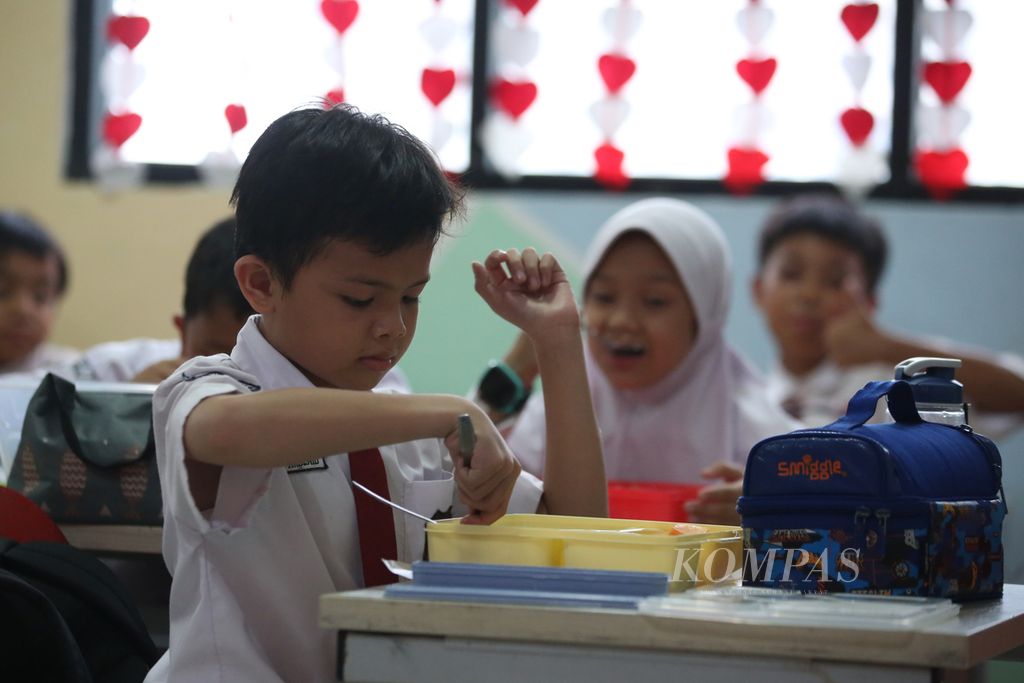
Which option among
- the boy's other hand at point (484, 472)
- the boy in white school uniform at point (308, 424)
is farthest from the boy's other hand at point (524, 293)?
the boy's other hand at point (484, 472)

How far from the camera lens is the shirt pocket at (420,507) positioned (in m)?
1.41

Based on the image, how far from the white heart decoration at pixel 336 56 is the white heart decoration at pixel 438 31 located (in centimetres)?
29

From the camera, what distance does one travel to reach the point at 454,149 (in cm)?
445

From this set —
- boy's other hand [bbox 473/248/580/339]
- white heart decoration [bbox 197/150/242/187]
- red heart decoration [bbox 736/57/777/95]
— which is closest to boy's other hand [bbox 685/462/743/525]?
boy's other hand [bbox 473/248/580/339]

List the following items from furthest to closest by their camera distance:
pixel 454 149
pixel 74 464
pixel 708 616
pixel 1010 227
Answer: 1. pixel 454 149
2. pixel 1010 227
3. pixel 74 464
4. pixel 708 616

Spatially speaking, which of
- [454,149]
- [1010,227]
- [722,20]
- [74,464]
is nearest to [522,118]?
[454,149]

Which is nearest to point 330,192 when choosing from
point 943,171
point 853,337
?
point 853,337

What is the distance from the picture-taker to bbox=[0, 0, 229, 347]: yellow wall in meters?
4.57

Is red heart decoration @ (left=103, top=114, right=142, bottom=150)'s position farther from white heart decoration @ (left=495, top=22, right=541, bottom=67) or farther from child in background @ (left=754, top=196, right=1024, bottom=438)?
child in background @ (left=754, top=196, right=1024, bottom=438)

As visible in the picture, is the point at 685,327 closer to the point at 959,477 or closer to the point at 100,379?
the point at 100,379

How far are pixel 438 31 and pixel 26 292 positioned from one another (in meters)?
1.58

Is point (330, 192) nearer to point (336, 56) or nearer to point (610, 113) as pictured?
point (610, 113)

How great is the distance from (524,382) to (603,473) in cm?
124

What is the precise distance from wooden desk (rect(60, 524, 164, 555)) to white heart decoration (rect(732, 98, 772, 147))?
2824mm
